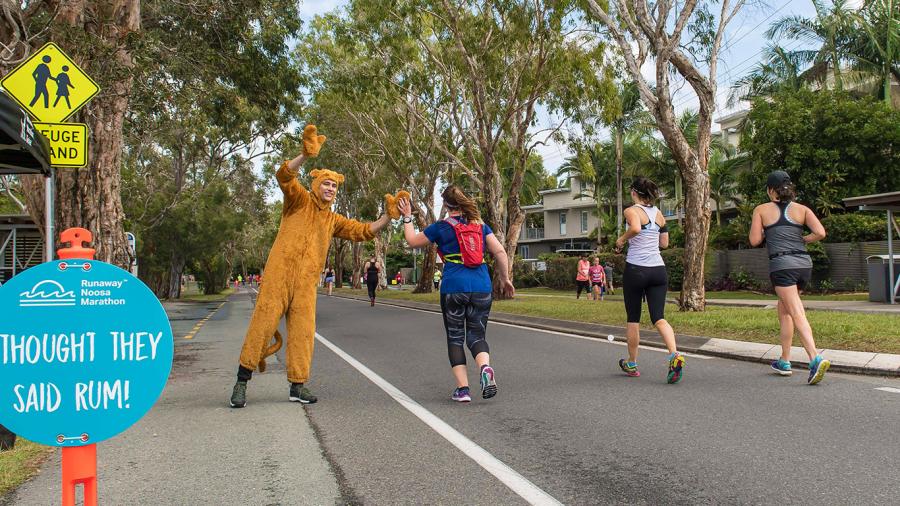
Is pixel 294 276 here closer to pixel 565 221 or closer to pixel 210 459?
pixel 210 459

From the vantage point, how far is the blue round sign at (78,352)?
250cm

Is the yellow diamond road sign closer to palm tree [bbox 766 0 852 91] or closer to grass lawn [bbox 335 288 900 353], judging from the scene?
grass lawn [bbox 335 288 900 353]

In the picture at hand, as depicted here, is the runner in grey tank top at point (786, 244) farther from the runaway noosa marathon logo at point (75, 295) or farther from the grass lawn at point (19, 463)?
the grass lawn at point (19, 463)

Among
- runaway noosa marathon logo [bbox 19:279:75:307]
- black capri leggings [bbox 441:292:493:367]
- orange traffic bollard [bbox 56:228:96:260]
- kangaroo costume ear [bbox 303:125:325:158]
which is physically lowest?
black capri leggings [bbox 441:292:493:367]

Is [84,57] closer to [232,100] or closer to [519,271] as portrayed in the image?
[232,100]

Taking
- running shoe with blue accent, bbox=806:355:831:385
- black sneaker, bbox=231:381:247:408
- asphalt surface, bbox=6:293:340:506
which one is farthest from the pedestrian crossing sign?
running shoe with blue accent, bbox=806:355:831:385

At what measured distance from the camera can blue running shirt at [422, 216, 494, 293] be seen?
20.1ft

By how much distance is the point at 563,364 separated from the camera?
8.54 m

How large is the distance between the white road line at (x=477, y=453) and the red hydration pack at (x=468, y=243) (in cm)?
129

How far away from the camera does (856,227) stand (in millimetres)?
25234

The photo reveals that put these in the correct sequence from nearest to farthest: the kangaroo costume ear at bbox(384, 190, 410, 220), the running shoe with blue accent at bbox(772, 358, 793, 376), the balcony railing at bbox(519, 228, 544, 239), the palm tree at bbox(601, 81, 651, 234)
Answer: the kangaroo costume ear at bbox(384, 190, 410, 220) → the running shoe with blue accent at bbox(772, 358, 793, 376) → the palm tree at bbox(601, 81, 651, 234) → the balcony railing at bbox(519, 228, 544, 239)

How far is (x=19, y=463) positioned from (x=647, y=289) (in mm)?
5326

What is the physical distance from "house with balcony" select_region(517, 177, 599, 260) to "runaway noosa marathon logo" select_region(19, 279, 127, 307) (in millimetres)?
53297

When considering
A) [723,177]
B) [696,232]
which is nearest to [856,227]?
[696,232]
